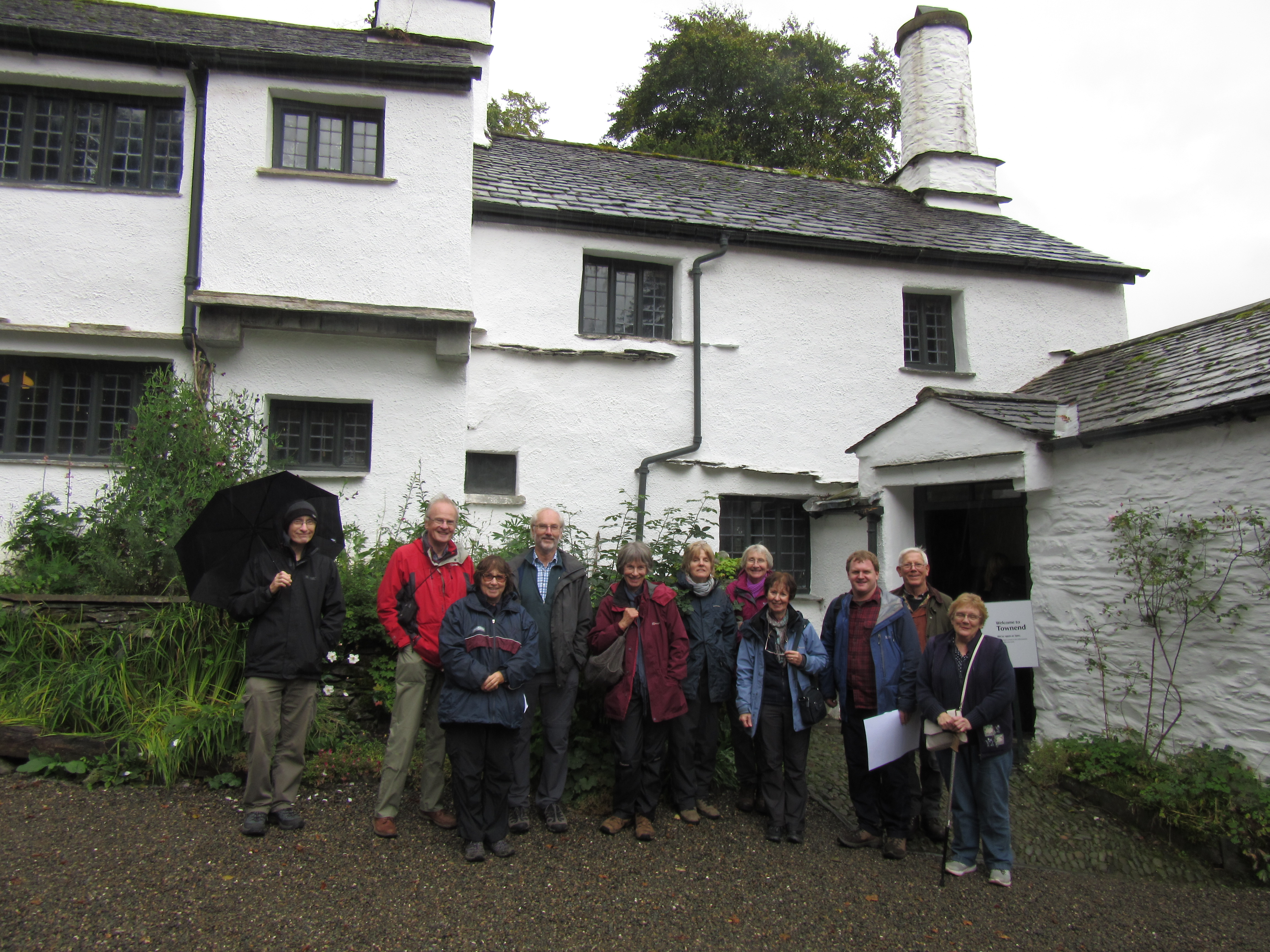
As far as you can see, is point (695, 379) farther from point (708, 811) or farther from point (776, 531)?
point (708, 811)

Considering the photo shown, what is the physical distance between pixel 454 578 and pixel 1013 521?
7.09 m

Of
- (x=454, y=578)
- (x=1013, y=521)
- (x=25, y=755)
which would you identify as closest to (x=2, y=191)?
(x=25, y=755)

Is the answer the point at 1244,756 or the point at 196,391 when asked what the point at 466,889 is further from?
the point at 196,391

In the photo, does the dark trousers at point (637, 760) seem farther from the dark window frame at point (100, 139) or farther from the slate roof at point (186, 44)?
the dark window frame at point (100, 139)

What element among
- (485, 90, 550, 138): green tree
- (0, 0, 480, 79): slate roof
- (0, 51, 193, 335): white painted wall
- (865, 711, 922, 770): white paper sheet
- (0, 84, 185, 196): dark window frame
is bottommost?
(865, 711, 922, 770): white paper sheet

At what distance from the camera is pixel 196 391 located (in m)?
8.07

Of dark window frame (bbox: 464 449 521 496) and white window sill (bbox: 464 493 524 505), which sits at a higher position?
dark window frame (bbox: 464 449 521 496)

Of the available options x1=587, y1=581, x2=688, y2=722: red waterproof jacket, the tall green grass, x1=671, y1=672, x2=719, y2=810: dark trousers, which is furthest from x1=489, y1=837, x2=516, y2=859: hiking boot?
the tall green grass

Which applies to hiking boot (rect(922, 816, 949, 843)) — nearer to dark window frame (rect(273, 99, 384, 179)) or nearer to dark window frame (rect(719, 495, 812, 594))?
dark window frame (rect(719, 495, 812, 594))

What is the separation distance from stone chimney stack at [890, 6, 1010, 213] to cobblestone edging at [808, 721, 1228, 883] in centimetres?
1033

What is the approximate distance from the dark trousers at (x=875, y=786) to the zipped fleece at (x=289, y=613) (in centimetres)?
345

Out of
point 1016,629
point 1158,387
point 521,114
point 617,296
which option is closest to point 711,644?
point 1016,629

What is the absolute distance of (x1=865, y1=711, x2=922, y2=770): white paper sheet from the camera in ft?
16.3

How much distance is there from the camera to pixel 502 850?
15.8 feet
